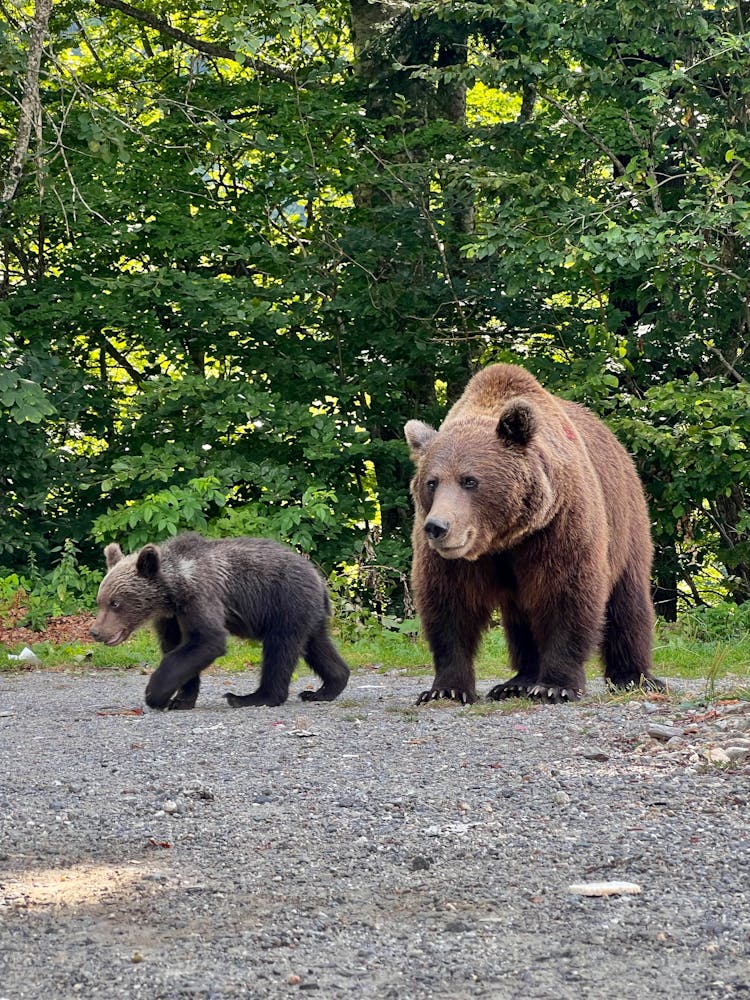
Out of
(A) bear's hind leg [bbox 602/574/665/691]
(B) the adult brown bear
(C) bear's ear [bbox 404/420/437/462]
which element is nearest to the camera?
(B) the adult brown bear

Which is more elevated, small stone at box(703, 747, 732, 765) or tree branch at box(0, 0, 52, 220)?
tree branch at box(0, 0, 52, 220)

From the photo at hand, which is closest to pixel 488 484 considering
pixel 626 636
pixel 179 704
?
pixel 626 636

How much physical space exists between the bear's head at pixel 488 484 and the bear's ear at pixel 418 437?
180mm

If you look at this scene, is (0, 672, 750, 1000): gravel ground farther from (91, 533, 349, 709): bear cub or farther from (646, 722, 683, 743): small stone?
(91, 533, 349, 709): bear cub

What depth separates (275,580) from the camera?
8.04m

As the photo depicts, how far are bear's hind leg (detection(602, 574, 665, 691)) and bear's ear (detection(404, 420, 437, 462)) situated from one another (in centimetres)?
160

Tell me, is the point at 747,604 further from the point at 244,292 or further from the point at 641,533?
the point at 244,292

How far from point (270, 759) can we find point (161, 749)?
0.62 metres

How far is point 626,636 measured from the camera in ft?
26.3

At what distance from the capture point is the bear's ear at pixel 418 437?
23.5 ft

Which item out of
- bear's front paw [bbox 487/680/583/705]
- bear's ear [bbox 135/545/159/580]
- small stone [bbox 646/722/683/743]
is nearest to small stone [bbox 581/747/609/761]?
small stone [bbox 646/722/683/743]

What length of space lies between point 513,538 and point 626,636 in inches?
60.4

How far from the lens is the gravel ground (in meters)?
3.03

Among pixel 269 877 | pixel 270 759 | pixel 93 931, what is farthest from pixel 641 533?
pixel 93 931
